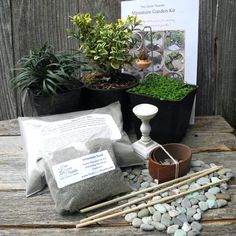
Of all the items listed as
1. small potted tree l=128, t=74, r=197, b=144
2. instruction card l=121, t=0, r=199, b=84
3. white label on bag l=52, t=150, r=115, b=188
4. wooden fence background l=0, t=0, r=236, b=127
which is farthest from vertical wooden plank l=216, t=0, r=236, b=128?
white label on bag l=52, t=150, r=115, b=188

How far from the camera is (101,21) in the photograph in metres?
1.01

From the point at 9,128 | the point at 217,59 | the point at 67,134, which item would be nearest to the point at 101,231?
the point at 67,134

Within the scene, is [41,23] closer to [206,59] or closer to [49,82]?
[49,82]

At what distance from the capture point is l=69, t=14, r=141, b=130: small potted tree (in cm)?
98

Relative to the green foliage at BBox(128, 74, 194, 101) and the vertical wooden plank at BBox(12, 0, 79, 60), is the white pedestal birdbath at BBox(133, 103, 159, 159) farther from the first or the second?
the vertical wooden plank at BBox(12, 0, 79, 60)

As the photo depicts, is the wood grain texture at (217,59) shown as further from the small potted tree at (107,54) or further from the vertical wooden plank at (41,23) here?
the vertical wooden plank at (41,23)

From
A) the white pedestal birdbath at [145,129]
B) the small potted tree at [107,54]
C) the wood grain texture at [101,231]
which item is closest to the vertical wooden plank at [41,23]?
the small potted tree at [107,54]

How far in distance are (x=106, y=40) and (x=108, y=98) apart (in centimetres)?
16

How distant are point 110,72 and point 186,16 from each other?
28 centimetres

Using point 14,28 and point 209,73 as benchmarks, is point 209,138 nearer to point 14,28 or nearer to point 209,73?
point 209,73

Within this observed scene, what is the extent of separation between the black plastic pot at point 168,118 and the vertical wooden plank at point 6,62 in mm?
479

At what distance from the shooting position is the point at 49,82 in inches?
38.2

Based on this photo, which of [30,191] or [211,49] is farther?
[211,49]

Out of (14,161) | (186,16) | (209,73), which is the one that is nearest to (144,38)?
(186,16)
